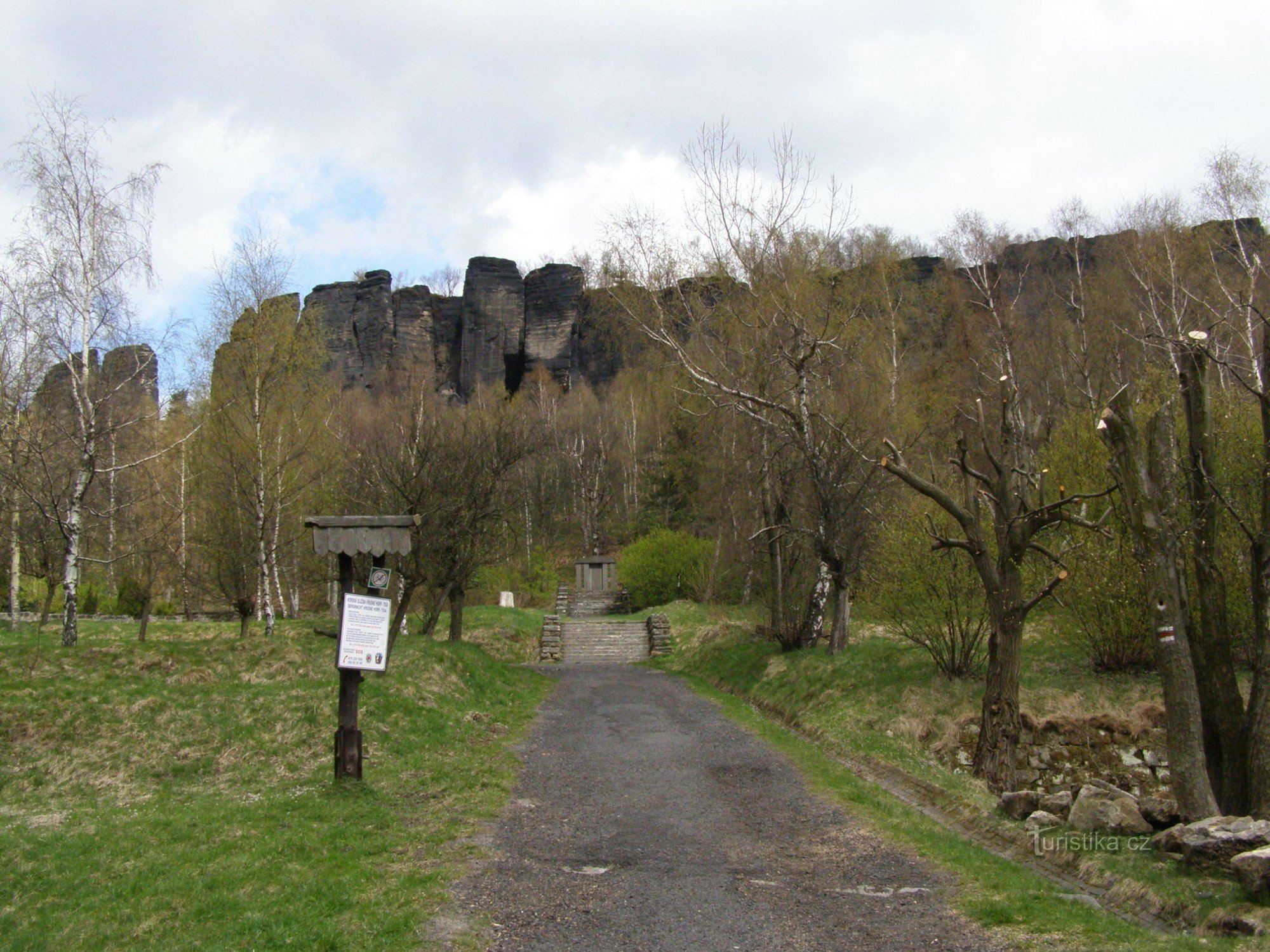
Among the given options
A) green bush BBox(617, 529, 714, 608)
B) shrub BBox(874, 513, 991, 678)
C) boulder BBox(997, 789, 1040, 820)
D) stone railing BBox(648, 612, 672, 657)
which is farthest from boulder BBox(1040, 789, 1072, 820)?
green bush BBox(617, 529, 714, 608)

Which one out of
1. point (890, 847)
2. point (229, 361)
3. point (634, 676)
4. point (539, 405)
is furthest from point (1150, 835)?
point (539, 405)

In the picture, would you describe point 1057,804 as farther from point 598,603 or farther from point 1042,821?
point 598,603

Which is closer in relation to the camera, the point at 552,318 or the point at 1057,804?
the point at 1057,804

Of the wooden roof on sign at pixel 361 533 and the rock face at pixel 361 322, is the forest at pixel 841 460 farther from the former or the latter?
the rock face at pixel 361 322

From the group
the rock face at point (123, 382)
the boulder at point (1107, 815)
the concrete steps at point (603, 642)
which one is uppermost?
the rock face at point (123, 382)

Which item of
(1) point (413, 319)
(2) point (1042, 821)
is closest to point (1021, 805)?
(2) point (1042, 821)

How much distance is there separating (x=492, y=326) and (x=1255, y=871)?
7769 cm

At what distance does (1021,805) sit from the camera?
831 cm

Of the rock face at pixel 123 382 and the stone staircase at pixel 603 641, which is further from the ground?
the rock face at pixel 123 382

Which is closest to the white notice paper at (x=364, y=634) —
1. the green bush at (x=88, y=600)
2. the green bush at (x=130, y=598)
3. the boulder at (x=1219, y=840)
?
the boulder at (x=1219, y=840)

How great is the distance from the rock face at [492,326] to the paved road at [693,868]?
69.4 meters

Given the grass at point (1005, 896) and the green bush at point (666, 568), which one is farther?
the green bush at point (666, 568)

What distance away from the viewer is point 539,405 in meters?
59.0

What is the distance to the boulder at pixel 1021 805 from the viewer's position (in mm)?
8297
